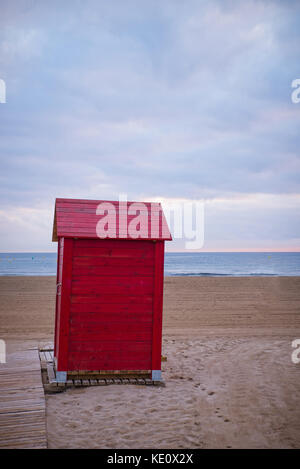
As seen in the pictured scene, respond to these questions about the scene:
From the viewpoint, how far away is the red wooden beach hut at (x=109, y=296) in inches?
296

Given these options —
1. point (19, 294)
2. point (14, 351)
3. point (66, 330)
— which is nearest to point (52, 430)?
point (66, 330)

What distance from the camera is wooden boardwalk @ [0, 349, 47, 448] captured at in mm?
5035

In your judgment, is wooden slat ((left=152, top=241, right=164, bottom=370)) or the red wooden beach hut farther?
wooden slat ((left=152, top=241, right=164, bottom=370))

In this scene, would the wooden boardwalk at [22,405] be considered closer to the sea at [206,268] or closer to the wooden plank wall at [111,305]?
the wooden plank wall at [111,305]

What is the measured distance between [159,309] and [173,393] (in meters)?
1.50

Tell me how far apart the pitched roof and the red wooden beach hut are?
0.02 m

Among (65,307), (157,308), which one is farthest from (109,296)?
(157,308)

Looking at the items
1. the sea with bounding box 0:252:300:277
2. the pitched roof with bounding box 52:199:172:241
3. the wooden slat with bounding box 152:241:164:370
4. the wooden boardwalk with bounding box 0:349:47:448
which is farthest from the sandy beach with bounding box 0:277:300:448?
the sea with bounding box 0:252:300:277

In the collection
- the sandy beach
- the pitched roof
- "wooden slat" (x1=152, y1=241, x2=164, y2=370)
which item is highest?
the pitched roof

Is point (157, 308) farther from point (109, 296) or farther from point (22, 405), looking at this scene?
point (22, 405)

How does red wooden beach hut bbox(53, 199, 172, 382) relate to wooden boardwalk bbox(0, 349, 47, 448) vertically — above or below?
above

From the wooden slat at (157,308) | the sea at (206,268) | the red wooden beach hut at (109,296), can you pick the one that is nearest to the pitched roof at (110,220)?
the red wooden beach hut at (109,296)

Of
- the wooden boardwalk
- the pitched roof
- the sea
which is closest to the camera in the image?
the wooden boardwalk

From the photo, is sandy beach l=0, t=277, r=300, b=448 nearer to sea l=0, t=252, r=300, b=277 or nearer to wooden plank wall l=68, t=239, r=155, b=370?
wooden plank wall l=68, t=239, r=155, b=370
